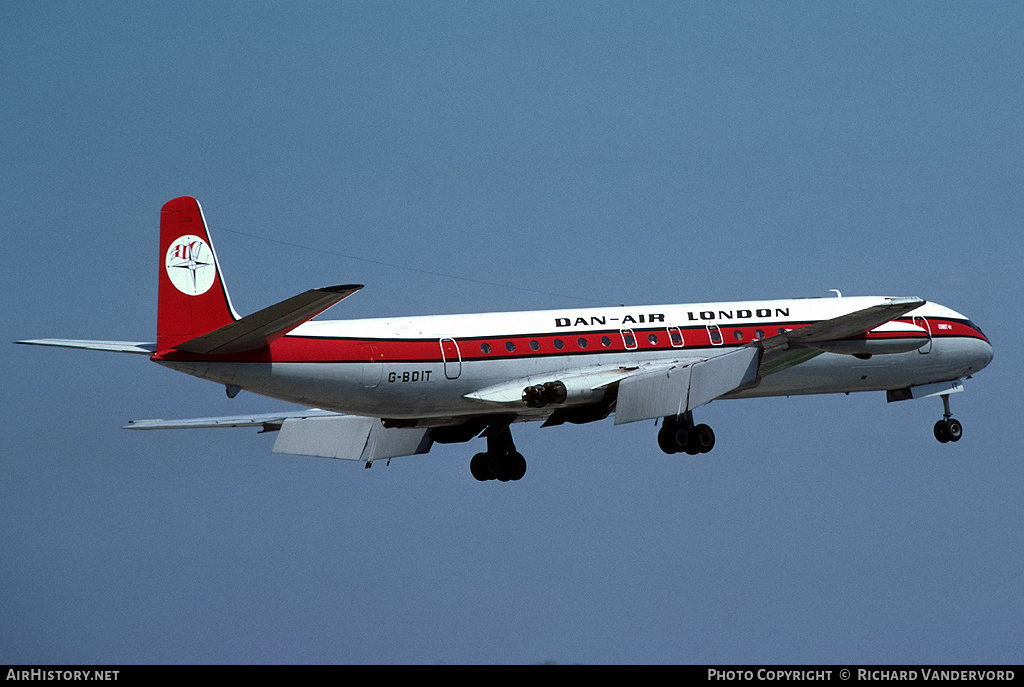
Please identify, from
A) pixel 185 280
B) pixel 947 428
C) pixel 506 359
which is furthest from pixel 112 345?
pixel 947 428

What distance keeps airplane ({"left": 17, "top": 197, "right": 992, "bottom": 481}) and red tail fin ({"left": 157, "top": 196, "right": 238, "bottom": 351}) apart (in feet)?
0.11

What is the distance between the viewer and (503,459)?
43.9 m

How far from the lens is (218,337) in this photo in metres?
34.3

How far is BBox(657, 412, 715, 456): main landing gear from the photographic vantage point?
140ft

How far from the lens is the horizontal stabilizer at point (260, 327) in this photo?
32581 millimetres

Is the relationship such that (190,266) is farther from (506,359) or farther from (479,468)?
(479,468)

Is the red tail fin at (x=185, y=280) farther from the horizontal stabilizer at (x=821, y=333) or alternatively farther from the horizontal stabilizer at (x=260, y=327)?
the horizontal stabilizer at (x=821, y=333)

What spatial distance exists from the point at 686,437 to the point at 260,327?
13.7m

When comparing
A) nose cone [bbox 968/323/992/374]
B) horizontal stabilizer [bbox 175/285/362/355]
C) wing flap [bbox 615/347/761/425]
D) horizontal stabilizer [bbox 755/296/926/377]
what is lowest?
horizontal stabilizer [bbox 175/285/362/355]

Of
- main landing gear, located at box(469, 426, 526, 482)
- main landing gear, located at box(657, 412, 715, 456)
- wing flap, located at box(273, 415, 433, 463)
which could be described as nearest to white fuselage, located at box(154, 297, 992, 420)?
main landing gear, located at box(469, 426, 526, 482)

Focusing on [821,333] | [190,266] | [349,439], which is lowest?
[821,333]

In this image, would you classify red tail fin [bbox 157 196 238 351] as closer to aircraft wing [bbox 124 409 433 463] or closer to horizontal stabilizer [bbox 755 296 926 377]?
aircraft wing [bbox 124 409 433 463]
